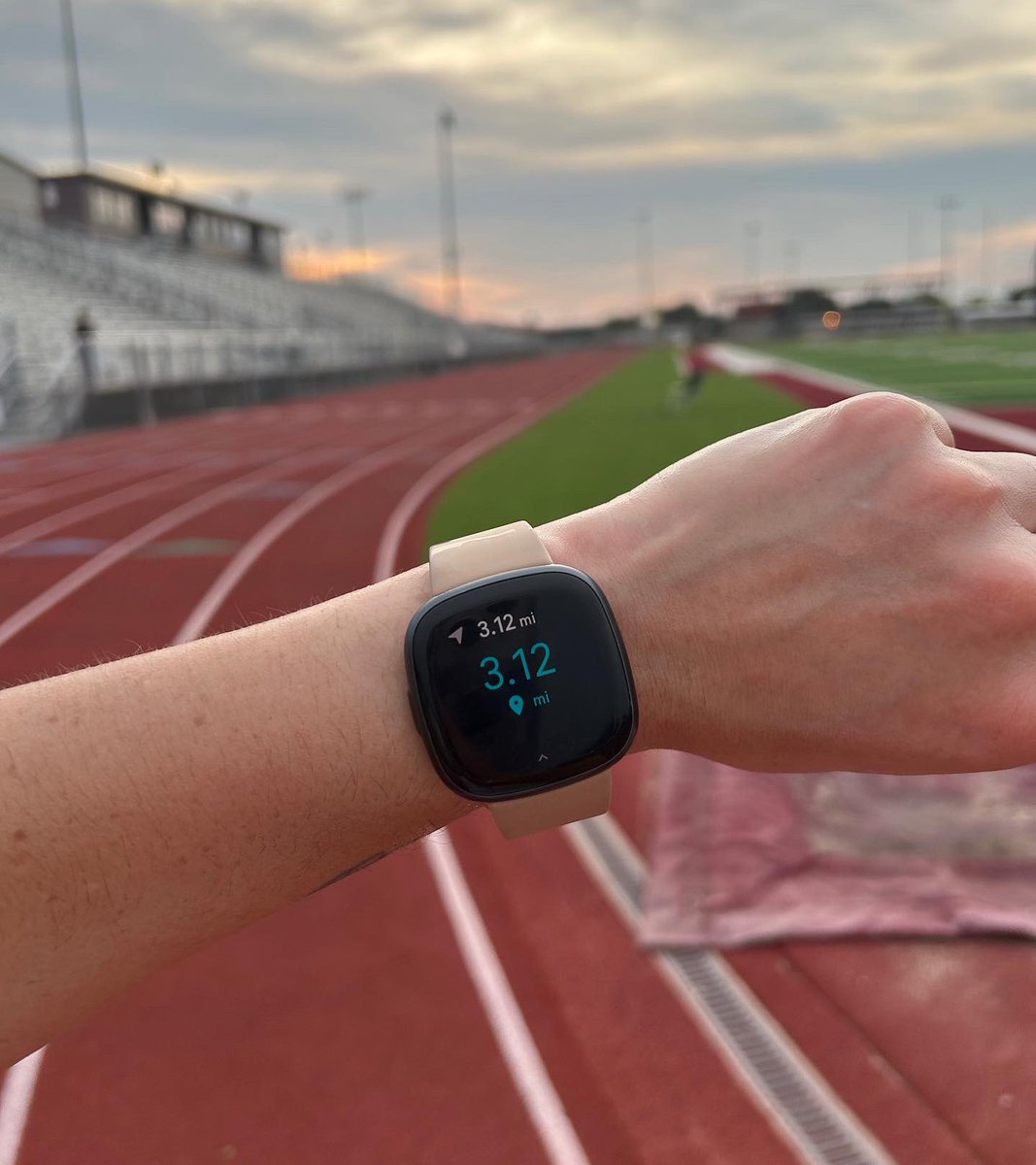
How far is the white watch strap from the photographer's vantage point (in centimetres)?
111

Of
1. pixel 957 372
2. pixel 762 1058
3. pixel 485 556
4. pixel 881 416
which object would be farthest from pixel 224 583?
pixel 957 372

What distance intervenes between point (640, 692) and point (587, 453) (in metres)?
10.9

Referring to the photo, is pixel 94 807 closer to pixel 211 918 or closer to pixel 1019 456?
pixel 211 918

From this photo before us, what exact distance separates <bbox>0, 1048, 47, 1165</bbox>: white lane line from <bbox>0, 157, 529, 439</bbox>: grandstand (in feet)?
50.5

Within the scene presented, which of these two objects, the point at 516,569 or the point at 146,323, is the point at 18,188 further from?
the point at 516,569

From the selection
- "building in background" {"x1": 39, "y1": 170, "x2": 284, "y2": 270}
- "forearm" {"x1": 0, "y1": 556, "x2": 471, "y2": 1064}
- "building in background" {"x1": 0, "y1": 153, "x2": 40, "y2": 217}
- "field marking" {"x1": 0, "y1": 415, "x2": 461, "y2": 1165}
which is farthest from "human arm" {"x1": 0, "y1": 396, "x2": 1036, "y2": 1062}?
"building in background" {"x1": 39, "y1": 170, "x2": 284, "y2": 270}

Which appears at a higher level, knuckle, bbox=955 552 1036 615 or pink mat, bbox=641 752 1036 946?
knuckle, bbox=955 552 1036 615

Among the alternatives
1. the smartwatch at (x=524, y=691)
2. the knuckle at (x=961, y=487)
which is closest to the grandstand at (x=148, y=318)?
the smartwatch at (x=524, y=691)

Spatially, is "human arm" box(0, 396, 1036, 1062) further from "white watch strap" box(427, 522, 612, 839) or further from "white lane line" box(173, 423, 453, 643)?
"white lane line" box(173, 423, 453, 643)

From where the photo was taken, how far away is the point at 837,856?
3.15m

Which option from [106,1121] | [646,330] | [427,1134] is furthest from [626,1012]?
[646,330]

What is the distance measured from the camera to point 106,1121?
235cm

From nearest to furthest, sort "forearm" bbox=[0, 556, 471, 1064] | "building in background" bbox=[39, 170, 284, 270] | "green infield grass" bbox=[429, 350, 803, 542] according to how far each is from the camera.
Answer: "forearm" bbox=[0, 556, 471, 1064], "green infield grass" bbox=[429, 350, 803, 542], "building in background" bbox=[39, 170, 284, 270]

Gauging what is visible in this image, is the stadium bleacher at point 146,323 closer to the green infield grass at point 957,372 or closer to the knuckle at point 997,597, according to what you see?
the green infield grass at point 957,372
